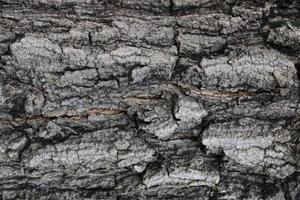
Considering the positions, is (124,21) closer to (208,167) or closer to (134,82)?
(134,82)

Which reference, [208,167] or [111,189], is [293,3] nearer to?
[208,167]

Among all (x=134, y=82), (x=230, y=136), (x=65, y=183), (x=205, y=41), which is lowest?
(x=65, y=183)

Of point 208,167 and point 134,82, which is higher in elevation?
point 134,82

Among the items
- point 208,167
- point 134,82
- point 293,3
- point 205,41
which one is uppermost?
point 293,3

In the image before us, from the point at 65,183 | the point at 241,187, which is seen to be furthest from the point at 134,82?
the point at 241,187

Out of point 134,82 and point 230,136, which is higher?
point 134,82

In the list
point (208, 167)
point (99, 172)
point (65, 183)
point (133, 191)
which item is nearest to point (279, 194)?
point (208, 167)
